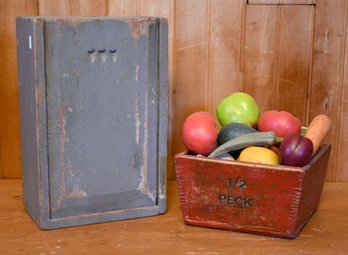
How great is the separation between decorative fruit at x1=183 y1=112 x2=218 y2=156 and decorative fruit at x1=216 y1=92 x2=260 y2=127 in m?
0.06

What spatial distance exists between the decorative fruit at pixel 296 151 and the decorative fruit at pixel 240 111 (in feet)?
0.49

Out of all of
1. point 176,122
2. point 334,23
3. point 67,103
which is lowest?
point 176,122

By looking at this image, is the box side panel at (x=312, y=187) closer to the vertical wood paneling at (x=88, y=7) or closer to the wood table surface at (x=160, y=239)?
the wood table surface at (x=160, y=239)

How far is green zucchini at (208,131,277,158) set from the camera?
46.8 inches

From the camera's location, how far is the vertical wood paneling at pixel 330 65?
148cm

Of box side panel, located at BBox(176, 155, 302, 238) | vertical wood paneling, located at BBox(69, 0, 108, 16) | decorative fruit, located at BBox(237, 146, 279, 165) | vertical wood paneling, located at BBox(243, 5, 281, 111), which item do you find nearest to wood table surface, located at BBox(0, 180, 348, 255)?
box side panel, located at BBox(176, 155, 302, 238)

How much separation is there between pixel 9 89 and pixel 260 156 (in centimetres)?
68

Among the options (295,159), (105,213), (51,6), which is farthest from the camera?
(51,6)

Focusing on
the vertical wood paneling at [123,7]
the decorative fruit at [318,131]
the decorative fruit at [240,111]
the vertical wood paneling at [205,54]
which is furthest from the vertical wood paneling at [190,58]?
the decorative fruit at [318,131]

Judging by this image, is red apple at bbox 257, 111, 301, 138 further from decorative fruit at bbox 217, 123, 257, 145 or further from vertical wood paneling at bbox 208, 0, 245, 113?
vertical wood paneling at bbox 208, 0, 245, 113

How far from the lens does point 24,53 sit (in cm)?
120

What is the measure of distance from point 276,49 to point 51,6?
56 cm

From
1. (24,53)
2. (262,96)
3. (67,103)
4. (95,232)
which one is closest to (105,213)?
(95,232)

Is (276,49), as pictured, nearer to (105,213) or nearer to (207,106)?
(207,106)
